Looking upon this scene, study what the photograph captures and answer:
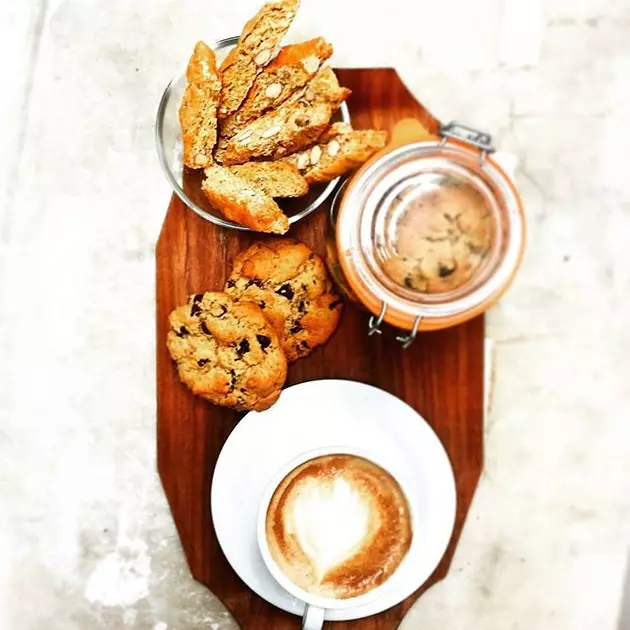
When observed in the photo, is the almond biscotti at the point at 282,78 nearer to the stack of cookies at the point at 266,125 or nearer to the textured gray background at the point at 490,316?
the stack of cookies at the point at 266,125

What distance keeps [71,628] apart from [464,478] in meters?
0.53

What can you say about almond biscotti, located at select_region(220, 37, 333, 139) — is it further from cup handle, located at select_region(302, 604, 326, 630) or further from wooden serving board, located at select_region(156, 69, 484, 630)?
cup handle, located at select_region(302, 604, 326, 630)

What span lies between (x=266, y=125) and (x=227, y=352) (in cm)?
25

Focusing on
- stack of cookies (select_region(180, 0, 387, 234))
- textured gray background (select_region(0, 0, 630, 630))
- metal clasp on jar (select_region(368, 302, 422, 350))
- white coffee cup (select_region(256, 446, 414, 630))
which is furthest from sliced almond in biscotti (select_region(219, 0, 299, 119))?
white coffee cup (select_region(256, 446, 414, 630))

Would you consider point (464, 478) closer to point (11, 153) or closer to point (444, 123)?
point (444, 123)

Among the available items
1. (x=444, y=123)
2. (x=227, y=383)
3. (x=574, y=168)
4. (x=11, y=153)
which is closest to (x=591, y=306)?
(x=574, y=168)

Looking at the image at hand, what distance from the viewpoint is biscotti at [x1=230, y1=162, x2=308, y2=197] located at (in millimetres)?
799

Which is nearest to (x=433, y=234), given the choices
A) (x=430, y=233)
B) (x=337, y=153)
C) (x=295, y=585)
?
(x=430, y=233)

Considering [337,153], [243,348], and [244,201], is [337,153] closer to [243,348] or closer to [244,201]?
[244,201]

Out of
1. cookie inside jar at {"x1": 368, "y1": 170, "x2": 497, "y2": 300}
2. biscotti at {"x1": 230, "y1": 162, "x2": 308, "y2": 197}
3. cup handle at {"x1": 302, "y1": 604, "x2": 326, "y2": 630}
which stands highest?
biscotti at {"x1": 230, "y1": 162, "x2": 308, "y2": 197}

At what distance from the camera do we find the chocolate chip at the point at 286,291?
2.76 feet

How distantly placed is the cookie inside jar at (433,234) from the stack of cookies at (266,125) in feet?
0.30

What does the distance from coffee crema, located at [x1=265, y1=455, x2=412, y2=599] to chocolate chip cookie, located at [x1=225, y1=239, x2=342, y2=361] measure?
15cm

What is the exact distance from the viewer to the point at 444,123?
0.92m
